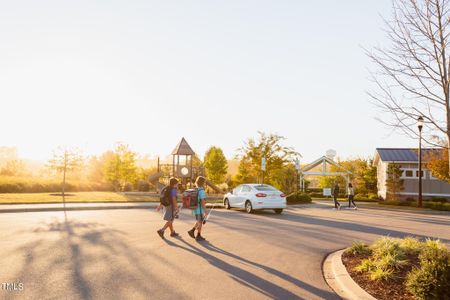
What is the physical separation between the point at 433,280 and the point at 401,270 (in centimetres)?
A: 149

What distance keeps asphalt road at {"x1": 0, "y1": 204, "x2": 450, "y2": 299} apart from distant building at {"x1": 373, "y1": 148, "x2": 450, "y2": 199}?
27.4m

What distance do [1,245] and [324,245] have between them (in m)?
7.92

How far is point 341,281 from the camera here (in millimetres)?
5941

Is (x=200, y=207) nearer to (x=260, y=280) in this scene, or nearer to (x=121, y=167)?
(x=260, y=280)

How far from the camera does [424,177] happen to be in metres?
37.3

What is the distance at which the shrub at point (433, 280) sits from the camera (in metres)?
4.61

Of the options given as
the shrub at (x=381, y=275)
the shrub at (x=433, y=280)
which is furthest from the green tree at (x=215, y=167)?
the shrub at (x=433, y=280)

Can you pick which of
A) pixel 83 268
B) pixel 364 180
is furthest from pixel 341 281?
pixel 364 180

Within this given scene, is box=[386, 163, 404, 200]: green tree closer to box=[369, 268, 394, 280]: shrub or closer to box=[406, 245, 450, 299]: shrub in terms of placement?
box=[369, 268, 394, 280]: shrub

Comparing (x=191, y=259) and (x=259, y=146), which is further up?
(x=259, y=146)

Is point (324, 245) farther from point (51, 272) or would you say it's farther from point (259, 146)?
point (259, 146)

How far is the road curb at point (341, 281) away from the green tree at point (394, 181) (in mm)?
30579

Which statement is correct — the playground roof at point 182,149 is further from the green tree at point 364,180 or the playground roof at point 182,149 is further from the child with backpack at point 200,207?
the child with backpack at point 200,207

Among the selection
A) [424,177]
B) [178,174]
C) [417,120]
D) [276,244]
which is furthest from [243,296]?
[424,177]
